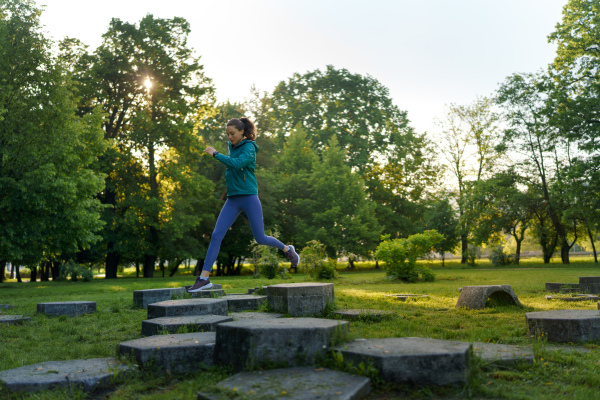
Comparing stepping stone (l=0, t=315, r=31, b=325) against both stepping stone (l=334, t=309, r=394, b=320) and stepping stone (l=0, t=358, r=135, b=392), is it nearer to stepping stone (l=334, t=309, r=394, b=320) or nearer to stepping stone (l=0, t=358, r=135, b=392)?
stepping stone (l=0, t=358, r=135, b=392)

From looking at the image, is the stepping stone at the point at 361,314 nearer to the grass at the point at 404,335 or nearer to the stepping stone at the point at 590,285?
the grass at the point at 404,335

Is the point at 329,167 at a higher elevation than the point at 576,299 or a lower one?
higher

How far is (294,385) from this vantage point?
3104 millimetres

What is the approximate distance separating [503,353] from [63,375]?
11.9 feet

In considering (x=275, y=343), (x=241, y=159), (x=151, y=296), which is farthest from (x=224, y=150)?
(x=275, y=343)

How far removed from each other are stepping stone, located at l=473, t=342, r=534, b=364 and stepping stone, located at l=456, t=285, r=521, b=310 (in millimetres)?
3508

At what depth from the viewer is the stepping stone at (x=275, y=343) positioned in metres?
3.65

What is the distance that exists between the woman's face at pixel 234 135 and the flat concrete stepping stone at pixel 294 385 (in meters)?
3.87

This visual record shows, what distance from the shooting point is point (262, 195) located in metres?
37.5

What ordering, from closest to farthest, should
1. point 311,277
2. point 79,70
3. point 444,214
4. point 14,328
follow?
point 14,328 < point 311,277 < point 79,70 < point 444,214

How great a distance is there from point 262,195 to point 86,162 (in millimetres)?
15685

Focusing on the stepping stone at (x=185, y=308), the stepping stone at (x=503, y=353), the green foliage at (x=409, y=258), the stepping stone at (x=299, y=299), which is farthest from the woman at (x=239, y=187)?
the green foliage at (x=409, y=258)

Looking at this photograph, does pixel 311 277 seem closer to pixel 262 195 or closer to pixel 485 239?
pixel 262 195

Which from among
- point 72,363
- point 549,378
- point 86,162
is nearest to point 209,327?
point 72,363
